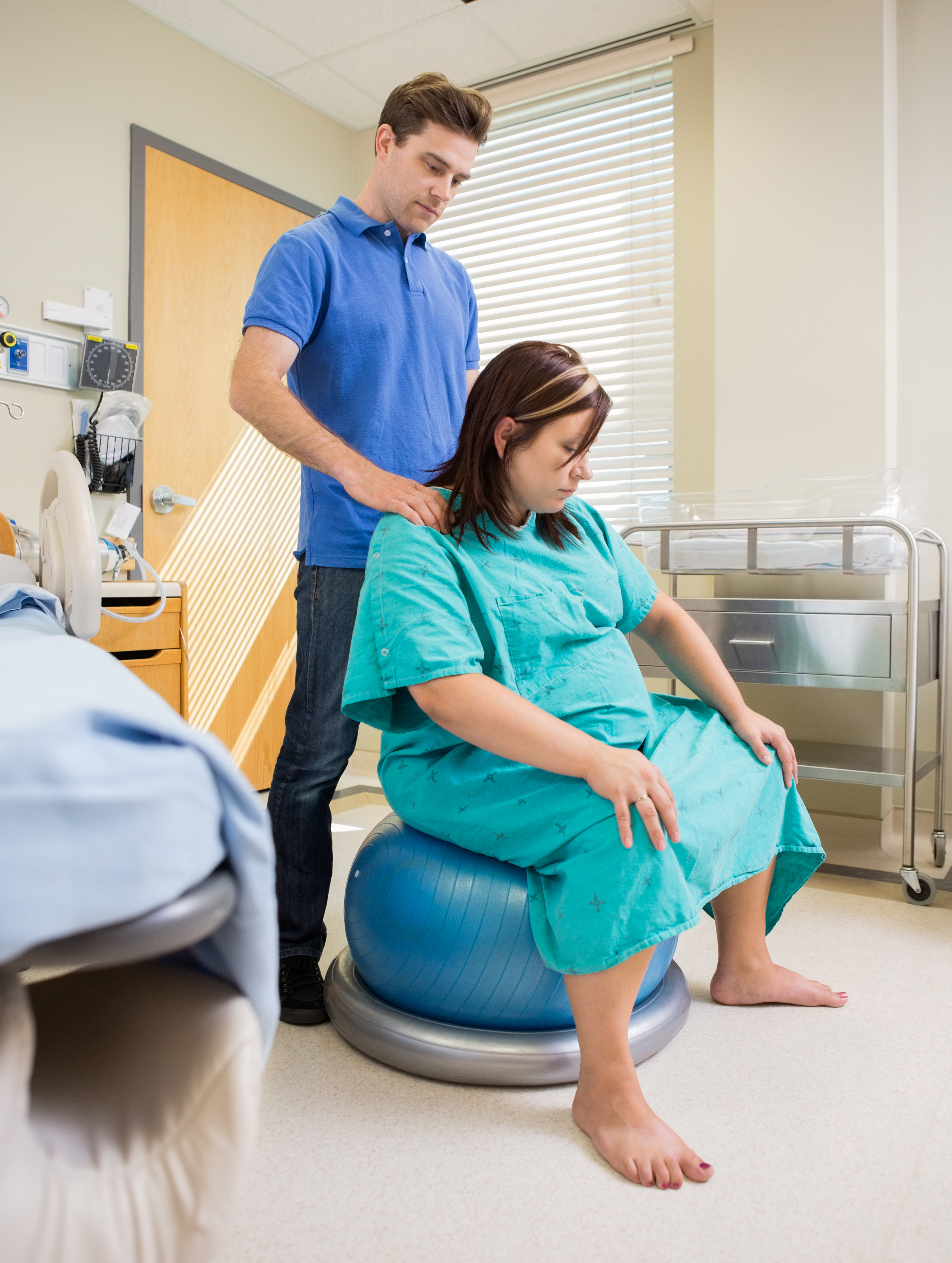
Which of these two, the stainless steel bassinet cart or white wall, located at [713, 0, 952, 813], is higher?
white wall, located at [713, 0, 952, 813]

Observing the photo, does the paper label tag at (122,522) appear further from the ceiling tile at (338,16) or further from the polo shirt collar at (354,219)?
the ceiling tile at (338,16)

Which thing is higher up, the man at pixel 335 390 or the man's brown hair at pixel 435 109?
the man's brown hair at pixel 435 109

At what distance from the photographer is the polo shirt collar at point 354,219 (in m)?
1.58

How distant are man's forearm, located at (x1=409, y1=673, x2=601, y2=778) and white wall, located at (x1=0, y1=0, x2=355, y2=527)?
1.81 m

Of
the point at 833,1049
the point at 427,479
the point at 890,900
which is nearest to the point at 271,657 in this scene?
the point at 427,479

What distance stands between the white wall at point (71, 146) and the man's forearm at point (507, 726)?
1810 millimetres

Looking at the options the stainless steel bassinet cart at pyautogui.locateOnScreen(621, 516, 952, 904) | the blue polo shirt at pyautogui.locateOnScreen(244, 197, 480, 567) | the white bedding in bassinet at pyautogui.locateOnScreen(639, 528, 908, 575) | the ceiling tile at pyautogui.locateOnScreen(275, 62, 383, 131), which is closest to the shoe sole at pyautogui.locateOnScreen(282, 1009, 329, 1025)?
the blue polo shirt at pyautogui.locateOnScreen(244, 197, 480, 567)

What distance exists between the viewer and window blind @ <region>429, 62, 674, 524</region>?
303 cm

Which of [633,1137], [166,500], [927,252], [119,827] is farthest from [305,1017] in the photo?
[927,252]

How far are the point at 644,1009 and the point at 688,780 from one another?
1.23ft

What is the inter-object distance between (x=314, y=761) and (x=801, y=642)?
119 centimetres

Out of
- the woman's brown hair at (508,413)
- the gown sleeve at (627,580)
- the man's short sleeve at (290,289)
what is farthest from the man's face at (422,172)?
the gown sleeve at (627,580)

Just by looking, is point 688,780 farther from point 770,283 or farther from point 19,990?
point 770,283

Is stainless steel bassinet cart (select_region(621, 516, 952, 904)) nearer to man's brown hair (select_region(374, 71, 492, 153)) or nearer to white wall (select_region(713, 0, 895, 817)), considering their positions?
white wall (select_region(713, 0, 895, 817))
